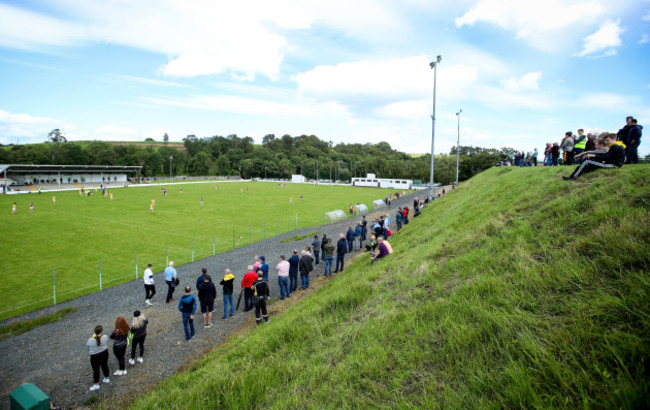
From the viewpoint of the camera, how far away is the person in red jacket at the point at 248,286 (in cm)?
1039

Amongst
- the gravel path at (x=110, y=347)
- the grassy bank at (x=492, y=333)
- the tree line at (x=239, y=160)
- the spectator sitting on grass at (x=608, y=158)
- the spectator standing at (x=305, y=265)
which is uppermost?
the tree line at (x=239, y=160)

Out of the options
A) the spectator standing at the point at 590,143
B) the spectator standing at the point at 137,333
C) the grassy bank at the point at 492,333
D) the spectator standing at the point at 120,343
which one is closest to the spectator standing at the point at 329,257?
the grassy bank at the point at 492,333

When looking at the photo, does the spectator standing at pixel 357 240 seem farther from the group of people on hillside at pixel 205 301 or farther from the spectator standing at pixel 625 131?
the spectator standing at pixel 625 131

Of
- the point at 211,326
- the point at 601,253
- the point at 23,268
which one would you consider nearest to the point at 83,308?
the point at 211,326

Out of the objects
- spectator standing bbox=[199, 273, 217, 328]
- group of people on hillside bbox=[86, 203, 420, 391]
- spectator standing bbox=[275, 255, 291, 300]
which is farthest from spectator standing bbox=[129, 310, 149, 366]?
spectator standing bbox=[275, 255, 291, 300]

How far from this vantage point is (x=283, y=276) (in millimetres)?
11320

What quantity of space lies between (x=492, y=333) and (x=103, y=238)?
92.4ft

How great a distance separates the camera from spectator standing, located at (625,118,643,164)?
28.6 feet

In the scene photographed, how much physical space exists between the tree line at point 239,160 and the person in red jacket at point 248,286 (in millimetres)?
73387

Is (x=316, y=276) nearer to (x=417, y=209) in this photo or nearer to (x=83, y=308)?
(x=83, y=308)

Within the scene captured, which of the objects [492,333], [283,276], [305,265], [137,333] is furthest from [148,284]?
[492,333]

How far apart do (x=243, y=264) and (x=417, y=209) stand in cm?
1625

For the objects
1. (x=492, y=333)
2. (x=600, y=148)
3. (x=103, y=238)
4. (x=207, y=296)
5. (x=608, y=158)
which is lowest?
(x=103, y=238)

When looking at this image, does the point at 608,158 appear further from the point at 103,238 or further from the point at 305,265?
the point at 103,238
